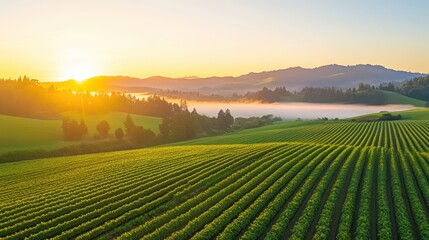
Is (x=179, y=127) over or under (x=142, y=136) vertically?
over

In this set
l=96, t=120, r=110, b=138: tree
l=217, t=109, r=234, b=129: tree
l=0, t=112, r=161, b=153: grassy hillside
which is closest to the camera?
l=0, t=112, r=161, b=153: grassy hillside

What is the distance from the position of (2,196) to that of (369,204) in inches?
1196

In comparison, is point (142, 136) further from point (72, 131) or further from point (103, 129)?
point (72, 131)

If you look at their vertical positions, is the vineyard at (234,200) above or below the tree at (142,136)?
above

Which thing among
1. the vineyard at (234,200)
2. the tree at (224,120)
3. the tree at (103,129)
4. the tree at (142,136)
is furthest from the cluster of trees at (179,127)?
the vineyard at (234,200)

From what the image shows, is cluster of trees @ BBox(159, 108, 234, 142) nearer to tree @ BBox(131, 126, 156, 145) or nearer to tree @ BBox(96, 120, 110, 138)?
tree @ BBox(131, 126, 156, 145)

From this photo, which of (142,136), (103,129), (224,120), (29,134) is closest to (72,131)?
(103,129)

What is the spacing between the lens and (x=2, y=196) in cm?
3162

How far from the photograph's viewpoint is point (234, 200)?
82.7 ft

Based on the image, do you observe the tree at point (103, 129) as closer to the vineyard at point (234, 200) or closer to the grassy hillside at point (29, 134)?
the grassy hillside at point (29, 134)

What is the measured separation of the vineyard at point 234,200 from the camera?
66.4 feet

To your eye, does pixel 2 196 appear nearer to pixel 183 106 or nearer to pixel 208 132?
pixel 208 132

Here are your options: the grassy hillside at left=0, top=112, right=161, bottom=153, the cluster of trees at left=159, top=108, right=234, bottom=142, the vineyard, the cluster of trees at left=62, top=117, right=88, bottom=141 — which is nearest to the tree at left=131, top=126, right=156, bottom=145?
the cluster of trees at left=159, top=108, right=234, bottom=142

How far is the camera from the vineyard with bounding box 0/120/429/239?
797 inches
